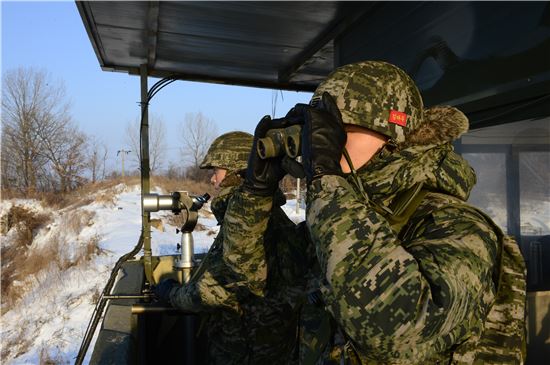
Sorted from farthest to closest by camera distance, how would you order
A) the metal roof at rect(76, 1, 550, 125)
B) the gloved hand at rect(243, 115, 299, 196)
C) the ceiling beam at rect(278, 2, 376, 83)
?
the ceiling beam at rect(278, 2, 376, 83), the metal roof at rect(76, 1, 550, 125), the gloved hand at rect(243, 115, 299, 196)

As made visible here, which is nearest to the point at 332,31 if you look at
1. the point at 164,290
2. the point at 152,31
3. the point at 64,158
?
the point at 152,31

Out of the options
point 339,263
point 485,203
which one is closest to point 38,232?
point 485,203

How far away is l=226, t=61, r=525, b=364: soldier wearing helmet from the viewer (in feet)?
3.70

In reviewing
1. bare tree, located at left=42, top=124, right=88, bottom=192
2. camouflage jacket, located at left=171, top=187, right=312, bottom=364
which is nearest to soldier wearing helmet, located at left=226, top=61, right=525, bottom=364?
camouflage jacket, located at left=171, top=187, right=312, bottom=364

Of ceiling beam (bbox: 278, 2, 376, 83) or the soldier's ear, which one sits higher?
ceiling beam (bbox: 278, 2, 376, 83)

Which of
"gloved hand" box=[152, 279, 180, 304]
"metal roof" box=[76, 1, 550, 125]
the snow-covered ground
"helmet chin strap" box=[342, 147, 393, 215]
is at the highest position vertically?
"metal roof" box=[76, 1, 550, 125]

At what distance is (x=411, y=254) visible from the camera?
3.92 ft

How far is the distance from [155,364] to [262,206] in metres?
2.48

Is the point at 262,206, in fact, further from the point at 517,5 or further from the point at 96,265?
the point at 96,265

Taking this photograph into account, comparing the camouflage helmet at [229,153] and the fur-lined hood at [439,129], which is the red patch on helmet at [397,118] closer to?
the fur-lined hood at [439,129]

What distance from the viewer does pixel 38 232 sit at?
54.9ft

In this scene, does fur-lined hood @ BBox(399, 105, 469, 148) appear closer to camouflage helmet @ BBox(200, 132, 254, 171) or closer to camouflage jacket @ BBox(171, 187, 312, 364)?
camouflage jacket @ BBox(171, 187, 312, 364)

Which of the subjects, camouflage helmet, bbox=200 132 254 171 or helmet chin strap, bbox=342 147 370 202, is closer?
helmet chin strap, bbox=342 147 370 202

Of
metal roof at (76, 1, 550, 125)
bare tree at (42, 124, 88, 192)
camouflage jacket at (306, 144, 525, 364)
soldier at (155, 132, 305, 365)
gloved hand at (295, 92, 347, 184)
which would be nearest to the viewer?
camouflage jacket at (306, 144, 525, 364)
